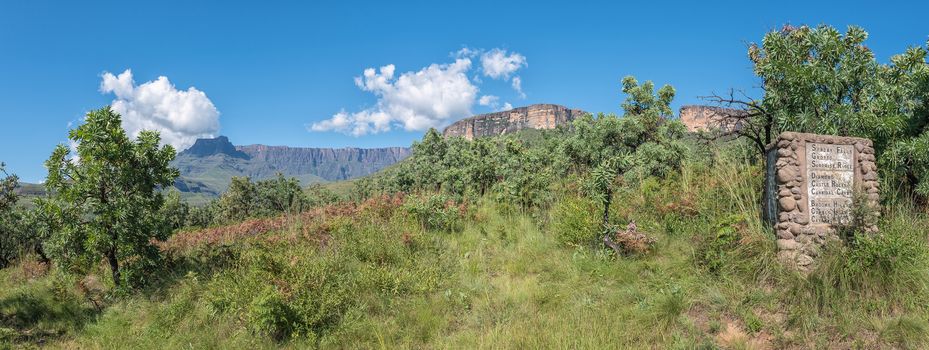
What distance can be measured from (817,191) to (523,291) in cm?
447

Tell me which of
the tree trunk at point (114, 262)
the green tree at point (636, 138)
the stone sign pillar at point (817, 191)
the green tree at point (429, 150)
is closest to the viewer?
the stone sign pillar at point (817, 191)

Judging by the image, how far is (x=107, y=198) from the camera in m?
7.81

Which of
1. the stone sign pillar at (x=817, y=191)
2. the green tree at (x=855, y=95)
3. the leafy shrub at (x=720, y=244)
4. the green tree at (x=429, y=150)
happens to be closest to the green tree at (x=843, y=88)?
the green tree at (x=855, y=95)

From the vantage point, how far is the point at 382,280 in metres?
6.64

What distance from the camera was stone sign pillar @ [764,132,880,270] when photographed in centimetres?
600

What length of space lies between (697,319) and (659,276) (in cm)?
109

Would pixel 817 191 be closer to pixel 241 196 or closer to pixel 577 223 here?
pixel 577 223

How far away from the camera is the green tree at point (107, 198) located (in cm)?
739

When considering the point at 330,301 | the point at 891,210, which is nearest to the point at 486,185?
the point at 330,301

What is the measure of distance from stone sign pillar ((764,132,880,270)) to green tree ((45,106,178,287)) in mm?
10397

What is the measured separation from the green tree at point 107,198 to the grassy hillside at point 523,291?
0.91 m

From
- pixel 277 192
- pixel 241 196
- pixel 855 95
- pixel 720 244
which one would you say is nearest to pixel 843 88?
→ pixel 855 95

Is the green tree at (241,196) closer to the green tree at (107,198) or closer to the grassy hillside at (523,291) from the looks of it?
the grassy hillside at (523,291)

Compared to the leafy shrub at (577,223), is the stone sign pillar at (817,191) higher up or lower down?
higher up
